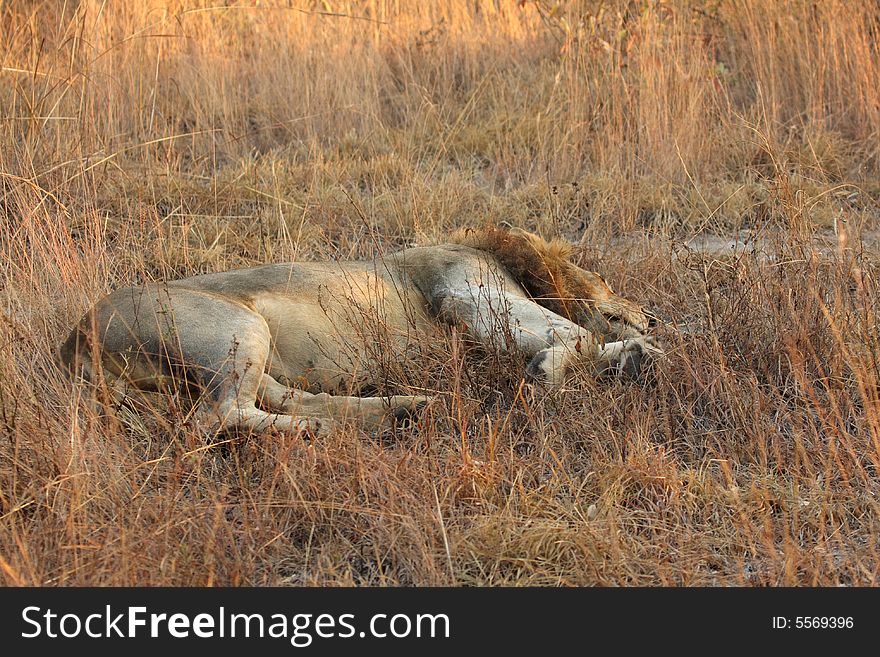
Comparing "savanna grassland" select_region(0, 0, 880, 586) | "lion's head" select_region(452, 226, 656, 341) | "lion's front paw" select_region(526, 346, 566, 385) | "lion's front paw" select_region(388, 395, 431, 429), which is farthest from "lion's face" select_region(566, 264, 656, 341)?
"lion's front paw" select_region(388, 395, 431, 429)

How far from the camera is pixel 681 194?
253 inches

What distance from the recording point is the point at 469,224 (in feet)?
20.4

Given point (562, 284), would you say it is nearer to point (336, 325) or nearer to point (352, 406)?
point (336, 325)

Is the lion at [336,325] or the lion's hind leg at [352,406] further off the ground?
the lion at [336,325]

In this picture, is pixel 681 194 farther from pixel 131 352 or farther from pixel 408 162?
pixel 131 352

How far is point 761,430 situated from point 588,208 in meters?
3.24

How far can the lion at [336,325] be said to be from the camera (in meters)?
3.69

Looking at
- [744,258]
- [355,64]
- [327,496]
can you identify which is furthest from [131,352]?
[355,64]

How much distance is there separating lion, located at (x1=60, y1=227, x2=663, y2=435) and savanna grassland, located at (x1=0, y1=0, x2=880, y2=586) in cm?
12

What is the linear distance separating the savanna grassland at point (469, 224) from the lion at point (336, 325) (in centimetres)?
12

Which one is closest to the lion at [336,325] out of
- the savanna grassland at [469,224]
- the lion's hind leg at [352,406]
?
the lion's hind leg at [352,406]

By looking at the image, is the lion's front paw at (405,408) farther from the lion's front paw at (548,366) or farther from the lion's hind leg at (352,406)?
the lion's front paw at (548,366)

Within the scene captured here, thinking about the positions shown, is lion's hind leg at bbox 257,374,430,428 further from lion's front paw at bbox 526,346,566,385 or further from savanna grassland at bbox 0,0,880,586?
lion's front paw at bbox 526,346,566,385

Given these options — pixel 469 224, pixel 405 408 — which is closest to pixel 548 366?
pixel 405 408
